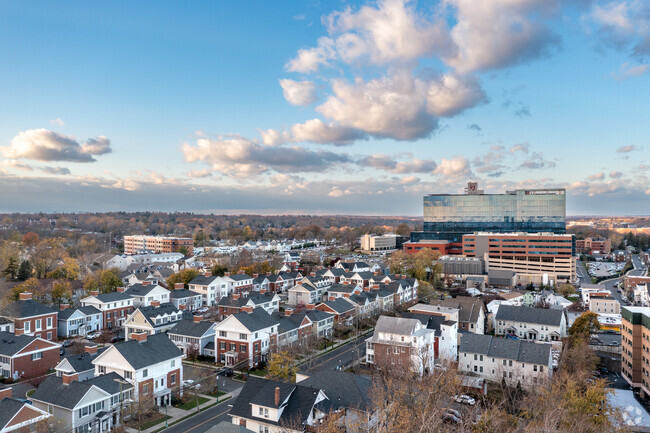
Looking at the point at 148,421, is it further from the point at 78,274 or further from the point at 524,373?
the point at 78,274

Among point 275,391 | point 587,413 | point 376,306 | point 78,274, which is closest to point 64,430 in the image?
point 275,391

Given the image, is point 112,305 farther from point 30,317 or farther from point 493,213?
point 493,213

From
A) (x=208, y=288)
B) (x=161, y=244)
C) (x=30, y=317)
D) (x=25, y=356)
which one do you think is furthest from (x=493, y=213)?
(x=25, y=356)

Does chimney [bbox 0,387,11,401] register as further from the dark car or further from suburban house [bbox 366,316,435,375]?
suburban house [bbox 366,316,435,375]

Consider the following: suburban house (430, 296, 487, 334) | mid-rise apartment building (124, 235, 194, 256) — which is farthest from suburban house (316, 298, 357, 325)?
mid-rise apartment building (124, 235, 194, 256)

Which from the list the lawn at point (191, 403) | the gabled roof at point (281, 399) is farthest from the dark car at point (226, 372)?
the gabled roof at point (281, 399)

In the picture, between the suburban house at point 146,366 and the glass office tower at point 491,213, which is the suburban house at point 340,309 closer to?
the suburban house at point 146,366
